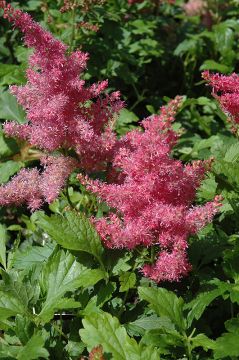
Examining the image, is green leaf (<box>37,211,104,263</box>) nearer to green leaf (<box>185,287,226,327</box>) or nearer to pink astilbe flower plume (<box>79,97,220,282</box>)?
pink astilbe flower plume (<box>79,97,220,282</box>)

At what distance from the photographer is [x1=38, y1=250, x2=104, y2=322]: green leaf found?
172 cm

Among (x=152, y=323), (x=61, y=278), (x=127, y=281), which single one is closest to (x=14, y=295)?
(x=61, y=278)

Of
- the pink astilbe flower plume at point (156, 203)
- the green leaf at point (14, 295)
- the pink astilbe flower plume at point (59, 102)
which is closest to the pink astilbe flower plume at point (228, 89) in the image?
the pink astilbe flower plume at point (156, 203)

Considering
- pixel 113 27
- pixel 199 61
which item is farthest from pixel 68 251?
pixel 199 61

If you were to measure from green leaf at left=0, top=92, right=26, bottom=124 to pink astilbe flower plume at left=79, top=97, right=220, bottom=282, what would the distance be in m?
1.07

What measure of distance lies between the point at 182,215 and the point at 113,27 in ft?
6.81

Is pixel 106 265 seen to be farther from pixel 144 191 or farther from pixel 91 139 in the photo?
pixel 91 139

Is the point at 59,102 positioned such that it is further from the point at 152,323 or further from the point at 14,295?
the point at 152,323

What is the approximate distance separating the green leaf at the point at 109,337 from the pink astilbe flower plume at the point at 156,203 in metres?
0.21

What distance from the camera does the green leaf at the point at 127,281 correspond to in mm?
1771

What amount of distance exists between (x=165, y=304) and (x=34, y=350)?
421 millimetres

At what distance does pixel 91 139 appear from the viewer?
1.89m

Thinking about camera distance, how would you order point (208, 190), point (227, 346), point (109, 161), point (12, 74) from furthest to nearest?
point (12, 74) < point (208, 190) < point (109, 161) < point (227, 346)

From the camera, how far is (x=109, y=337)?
1.64 meters
